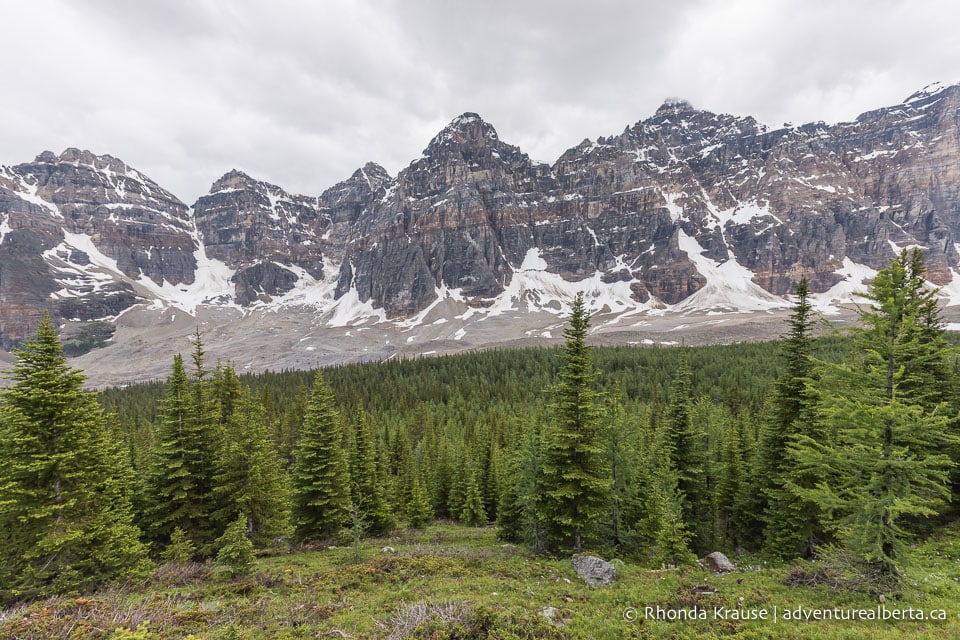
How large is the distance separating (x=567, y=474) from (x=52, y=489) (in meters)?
18.0

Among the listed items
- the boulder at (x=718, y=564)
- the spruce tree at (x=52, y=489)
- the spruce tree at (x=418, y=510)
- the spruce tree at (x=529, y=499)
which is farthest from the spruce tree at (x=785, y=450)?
the spruce tree at (x=52, y=489)

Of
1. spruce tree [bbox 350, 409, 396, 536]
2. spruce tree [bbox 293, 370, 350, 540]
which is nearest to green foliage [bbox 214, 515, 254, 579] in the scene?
spruce tree [bbox 293, 370, 350, 540]

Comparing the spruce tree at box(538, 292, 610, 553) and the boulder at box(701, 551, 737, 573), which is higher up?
the spruce tree at box(538, 292, 610, 553)

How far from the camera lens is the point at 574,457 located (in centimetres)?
1725

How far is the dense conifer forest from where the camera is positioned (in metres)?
11.2

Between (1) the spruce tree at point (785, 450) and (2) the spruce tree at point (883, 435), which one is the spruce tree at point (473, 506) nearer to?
(1) the spruce tree at point (785, 450)

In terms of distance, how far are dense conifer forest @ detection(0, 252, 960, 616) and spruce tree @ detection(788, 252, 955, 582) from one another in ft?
0.21

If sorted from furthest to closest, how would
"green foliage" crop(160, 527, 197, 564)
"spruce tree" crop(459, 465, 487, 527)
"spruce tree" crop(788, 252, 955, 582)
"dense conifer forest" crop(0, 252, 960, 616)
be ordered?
"spruce tree" crop(459, 465, 487, 527), "green foliage" crop(160, 527, 197, 564), "dense conifer forest" crop(0, 252, 960, 616), "spruce tree" crop(788, 252, 955, 582)

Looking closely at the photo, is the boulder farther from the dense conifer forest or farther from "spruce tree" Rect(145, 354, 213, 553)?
"spruce tree" Rect(145, 354, 213, 553)

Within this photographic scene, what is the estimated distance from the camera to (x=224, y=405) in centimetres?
2664

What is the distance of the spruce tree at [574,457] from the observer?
16.6m

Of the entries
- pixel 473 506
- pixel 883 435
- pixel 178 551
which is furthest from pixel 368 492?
pixel 883 435

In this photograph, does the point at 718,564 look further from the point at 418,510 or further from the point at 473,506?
the point at 418,510

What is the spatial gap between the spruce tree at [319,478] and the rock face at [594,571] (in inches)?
551
